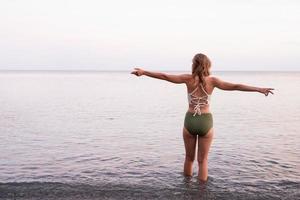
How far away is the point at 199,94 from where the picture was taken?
9438 millimetres

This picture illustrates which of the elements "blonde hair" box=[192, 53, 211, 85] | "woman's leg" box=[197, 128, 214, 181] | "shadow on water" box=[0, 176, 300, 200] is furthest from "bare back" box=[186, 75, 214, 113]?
"shadow on water" box=[0, 176, 300, 200]

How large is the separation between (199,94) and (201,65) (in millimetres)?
720

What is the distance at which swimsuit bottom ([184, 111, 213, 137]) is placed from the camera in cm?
944

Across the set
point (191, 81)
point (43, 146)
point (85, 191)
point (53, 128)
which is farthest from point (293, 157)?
point (53, 128)

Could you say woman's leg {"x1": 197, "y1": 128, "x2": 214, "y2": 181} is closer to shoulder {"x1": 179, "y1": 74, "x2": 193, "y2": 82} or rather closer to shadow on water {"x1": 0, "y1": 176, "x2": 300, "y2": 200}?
shadow on water {"x1": 0, "y1": 176, "x2": 300, "y2": 200}

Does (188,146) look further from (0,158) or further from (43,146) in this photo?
(43,146)

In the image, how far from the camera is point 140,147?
52.0ft

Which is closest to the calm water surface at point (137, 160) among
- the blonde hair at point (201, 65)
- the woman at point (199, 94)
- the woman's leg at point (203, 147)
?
the woman's leg at point (203, 147)

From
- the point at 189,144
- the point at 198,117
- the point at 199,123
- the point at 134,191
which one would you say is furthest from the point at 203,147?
the point at 134,191

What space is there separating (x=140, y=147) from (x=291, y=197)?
7635mm

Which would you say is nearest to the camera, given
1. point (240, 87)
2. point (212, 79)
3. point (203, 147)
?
point (240, 87)

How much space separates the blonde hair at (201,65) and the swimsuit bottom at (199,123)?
0.89 meters

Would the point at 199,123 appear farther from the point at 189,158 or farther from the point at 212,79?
the point at 189,158

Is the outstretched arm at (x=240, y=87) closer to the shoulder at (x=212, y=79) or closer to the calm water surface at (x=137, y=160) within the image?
the shoulder at (x=212, y=79)
